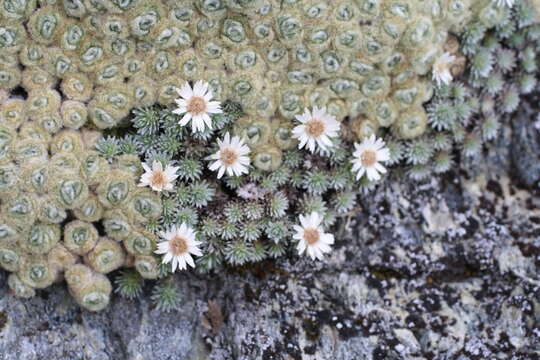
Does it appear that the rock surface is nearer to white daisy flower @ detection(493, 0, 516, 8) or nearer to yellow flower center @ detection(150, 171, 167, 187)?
yellow flower center @ detection(150, 171, 167, 187)

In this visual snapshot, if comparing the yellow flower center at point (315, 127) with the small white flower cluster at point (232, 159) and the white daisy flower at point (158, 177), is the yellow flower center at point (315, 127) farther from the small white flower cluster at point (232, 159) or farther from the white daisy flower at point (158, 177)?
the white daisy flower at point (158, 177)

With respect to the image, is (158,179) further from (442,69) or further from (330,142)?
(442,69)

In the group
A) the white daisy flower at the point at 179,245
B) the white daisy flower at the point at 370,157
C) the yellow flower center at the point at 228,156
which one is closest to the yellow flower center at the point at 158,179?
the white daisy flower at the point at 179,245

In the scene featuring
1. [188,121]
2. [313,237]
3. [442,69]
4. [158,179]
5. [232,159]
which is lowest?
[313,237]

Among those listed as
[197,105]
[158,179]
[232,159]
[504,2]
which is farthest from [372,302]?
[504,2]

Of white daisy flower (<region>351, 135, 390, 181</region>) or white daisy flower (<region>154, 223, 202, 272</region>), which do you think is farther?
white daisy flower (<region>351, 135, 390, 181</region>)

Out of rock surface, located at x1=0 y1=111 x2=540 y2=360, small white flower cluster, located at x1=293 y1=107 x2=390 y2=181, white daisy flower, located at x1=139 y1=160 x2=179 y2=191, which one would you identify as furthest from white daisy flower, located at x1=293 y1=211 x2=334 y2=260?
white daisy flower, located at x1=139 y1=160 x2=179 y2=191

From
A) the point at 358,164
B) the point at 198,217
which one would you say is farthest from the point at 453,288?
the point at 198,217
